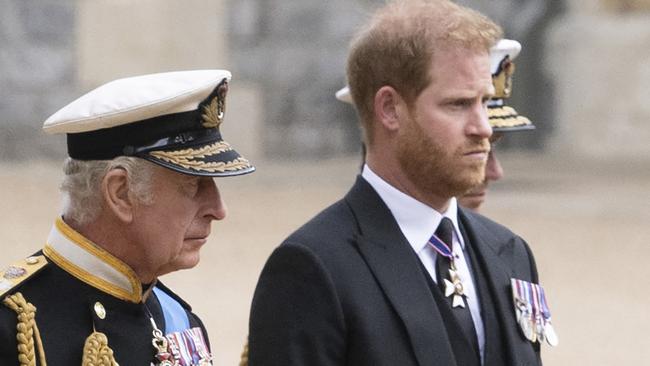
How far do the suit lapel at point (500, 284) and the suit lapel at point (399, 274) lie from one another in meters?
0.20

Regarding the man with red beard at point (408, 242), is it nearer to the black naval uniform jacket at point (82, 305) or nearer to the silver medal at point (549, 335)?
the silver medal at point (549, 335)

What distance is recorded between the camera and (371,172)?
4078 mm

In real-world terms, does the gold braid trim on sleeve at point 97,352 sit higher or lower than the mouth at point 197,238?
lower

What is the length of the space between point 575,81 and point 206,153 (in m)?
15.1

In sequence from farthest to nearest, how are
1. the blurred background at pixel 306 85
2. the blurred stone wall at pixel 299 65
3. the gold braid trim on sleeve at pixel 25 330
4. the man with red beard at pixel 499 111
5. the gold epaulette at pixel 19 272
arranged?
the blurred stone wall at pixel 299 65 < the blurred background at pixel 306 85 < the man with red beard at pixel 499 111 < the gold epaulette at pixel 19 272 < the gold braid trim on sleeve at pixel 25 330

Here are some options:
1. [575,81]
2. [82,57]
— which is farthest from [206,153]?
[575,81]

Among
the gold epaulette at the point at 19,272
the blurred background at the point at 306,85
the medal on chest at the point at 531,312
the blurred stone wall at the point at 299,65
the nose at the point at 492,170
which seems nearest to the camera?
the gold epaulette at the point at 19,272

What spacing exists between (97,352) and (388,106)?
3.03 ft

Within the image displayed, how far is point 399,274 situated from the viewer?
12.9ft

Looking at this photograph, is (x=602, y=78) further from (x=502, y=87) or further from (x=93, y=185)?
(x=93, y=185)

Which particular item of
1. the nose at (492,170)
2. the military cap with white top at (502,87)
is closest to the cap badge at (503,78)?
the military cap with white top at (502,87)

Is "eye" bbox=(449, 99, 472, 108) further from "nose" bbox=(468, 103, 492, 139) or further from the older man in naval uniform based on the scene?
the older man in naval uniform

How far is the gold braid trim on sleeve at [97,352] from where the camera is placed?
3.56 m

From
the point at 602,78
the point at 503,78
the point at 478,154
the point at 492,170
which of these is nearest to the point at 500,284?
the point at 478,154
